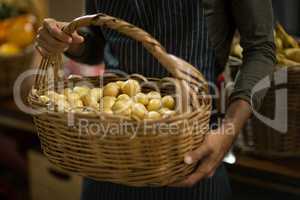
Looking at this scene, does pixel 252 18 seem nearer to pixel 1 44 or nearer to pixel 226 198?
pixel 226 198

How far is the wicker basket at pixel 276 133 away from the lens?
117cm

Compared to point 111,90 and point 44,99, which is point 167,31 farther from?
point 44,99

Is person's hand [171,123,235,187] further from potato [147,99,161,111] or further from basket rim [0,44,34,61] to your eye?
basket rim [0,44,34,61]

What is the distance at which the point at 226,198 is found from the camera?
104 cm

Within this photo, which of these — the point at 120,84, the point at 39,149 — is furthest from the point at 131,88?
the point at 39,149

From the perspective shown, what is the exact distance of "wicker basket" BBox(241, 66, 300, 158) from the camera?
117 centimetres

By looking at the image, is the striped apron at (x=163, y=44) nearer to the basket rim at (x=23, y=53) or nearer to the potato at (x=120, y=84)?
the potato at (x=120, y=84)

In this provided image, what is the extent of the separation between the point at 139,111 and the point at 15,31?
1229mm

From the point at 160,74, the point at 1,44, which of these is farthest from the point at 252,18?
the point at 1,44

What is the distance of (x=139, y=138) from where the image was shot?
0.73 m

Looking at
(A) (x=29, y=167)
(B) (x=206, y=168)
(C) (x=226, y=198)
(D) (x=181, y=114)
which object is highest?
(D) (x=181, y=114)

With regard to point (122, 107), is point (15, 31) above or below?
above

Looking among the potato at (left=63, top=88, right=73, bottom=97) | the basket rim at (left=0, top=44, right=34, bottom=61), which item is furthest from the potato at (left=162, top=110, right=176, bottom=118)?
the basket rim at (left=0, top=44, right=34, bottom=61)

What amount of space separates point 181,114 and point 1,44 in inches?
50.9
